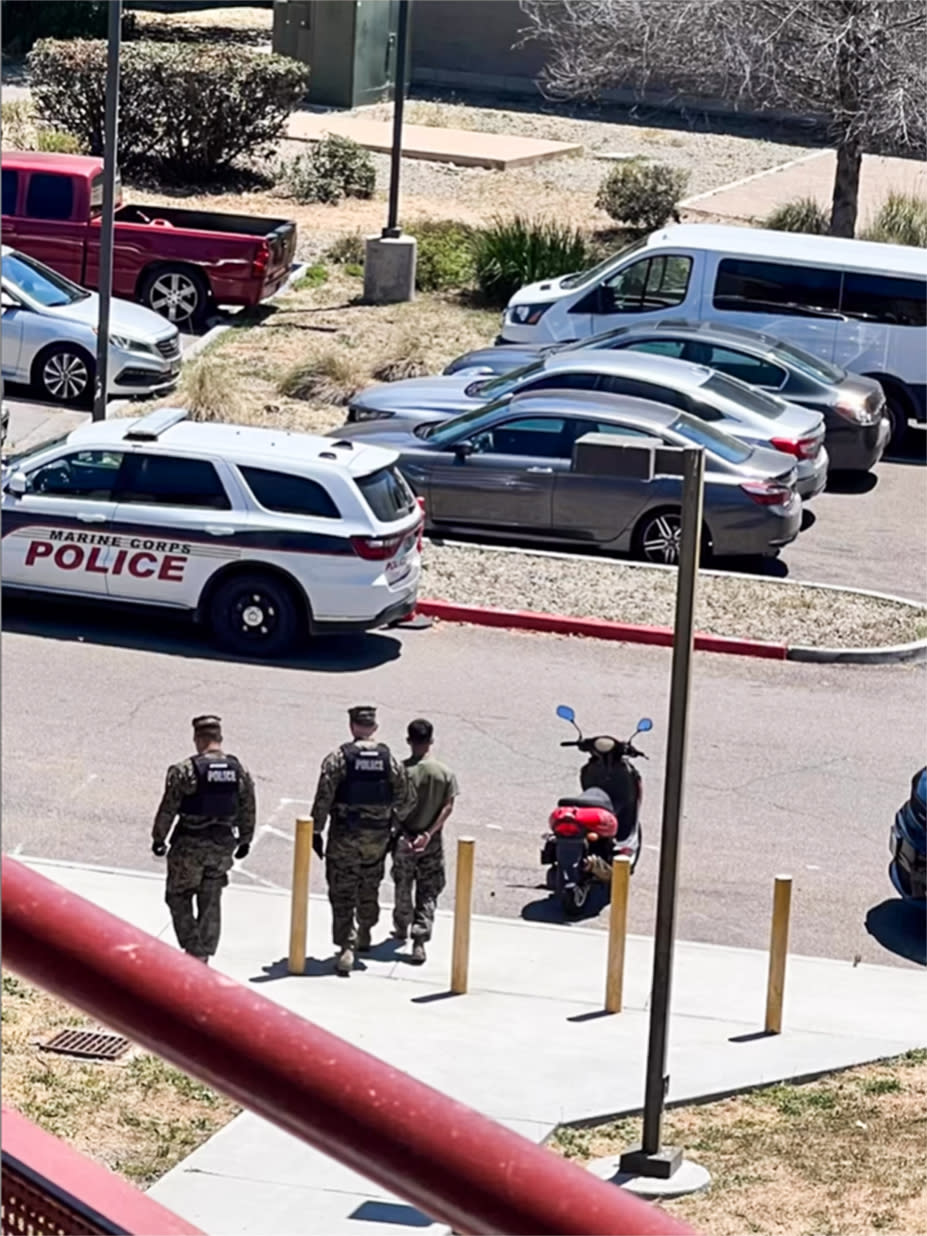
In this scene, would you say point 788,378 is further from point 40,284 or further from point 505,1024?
point 505,1024

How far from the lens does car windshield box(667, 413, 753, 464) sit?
18.5m

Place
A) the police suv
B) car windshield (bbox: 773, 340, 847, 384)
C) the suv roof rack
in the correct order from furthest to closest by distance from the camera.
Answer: car windshield (bbox: 773, 340, 847, 384)
the suv roof rack
the police suv

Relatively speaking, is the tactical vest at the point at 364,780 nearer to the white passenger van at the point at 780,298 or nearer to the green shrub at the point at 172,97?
the white passenger van at the point at 780,298

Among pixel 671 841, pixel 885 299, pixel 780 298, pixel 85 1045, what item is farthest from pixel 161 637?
pixel 885 299

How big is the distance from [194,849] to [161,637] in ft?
19.0

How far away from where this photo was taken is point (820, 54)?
28.4 m

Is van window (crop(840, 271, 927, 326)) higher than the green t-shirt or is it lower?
higher

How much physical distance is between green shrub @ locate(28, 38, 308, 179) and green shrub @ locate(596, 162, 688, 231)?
5.01 metres

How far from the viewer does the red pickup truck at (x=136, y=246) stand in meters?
24.2

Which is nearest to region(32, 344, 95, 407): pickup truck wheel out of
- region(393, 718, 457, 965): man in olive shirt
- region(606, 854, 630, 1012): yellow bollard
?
region(393, 718, 457, 965): man in olive shirt

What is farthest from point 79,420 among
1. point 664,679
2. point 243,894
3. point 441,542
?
point 243,894

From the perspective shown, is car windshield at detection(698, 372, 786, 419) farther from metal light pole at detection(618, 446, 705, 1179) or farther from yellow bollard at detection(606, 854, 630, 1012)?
metal light pole at detection(618, 446, 705, 1179)

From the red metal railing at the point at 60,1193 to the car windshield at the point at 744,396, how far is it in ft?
59.7

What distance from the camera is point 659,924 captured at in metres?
8.88
